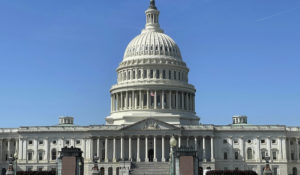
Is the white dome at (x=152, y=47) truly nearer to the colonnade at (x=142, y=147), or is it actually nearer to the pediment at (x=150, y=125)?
the pediment at (x=150, y=125)

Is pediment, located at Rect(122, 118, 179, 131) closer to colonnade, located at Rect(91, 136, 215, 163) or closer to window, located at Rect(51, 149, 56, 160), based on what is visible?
colonnade, located at Rect(91, 136, 215, 163)

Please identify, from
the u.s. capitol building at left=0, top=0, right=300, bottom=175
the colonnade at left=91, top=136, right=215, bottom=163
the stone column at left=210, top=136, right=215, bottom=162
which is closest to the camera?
the colonnade at left=91, top=136, right=215, bottom=163

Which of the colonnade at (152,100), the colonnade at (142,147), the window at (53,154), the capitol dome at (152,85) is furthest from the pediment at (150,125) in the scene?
the window at (53,154)

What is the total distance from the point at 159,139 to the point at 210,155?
14.6 meters

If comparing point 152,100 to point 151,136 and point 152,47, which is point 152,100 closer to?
point 151,136

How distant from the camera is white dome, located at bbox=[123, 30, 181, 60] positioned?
166 m

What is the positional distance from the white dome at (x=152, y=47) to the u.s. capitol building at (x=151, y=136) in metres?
0.32

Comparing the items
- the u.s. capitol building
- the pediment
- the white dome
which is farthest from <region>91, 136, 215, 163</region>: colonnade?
the white dome

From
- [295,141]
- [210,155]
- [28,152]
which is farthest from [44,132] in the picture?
[295,141]

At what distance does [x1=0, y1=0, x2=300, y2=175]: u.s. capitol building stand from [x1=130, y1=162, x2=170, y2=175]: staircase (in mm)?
255

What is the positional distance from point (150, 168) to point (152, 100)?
92.1 ft

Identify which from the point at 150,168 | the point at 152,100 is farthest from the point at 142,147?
the point at 152,100

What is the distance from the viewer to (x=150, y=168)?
138875 millimetres

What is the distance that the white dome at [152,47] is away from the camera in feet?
544
